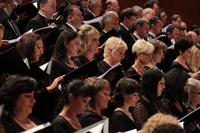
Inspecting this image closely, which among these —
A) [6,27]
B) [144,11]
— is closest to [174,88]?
[6,27]

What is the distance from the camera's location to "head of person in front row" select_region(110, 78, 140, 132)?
1902 millimetres

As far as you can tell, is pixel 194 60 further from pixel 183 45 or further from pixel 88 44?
pixel 88 44

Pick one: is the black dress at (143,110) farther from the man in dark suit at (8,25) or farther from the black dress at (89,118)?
the man in dark suit at (8,25)

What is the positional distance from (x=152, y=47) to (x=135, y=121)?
681 mm

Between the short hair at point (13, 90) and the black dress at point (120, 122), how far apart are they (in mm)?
461

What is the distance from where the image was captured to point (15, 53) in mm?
1810

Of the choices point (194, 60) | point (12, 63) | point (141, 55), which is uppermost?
point (12, 63)

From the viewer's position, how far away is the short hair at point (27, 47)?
2018 millimetres

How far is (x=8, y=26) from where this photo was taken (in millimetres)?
2650

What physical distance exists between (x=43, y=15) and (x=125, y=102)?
3.80 feet

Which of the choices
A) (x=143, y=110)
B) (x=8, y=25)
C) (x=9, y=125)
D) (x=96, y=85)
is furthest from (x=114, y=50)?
(x=9, y=125)

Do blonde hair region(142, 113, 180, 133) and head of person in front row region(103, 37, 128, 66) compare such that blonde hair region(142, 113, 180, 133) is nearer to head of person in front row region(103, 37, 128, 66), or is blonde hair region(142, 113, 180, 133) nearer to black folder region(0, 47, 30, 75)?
black folder region(0, 47, 30, 75)

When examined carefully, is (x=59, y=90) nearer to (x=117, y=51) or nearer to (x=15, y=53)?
(x=15, y=53)

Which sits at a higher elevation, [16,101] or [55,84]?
[16,101]
